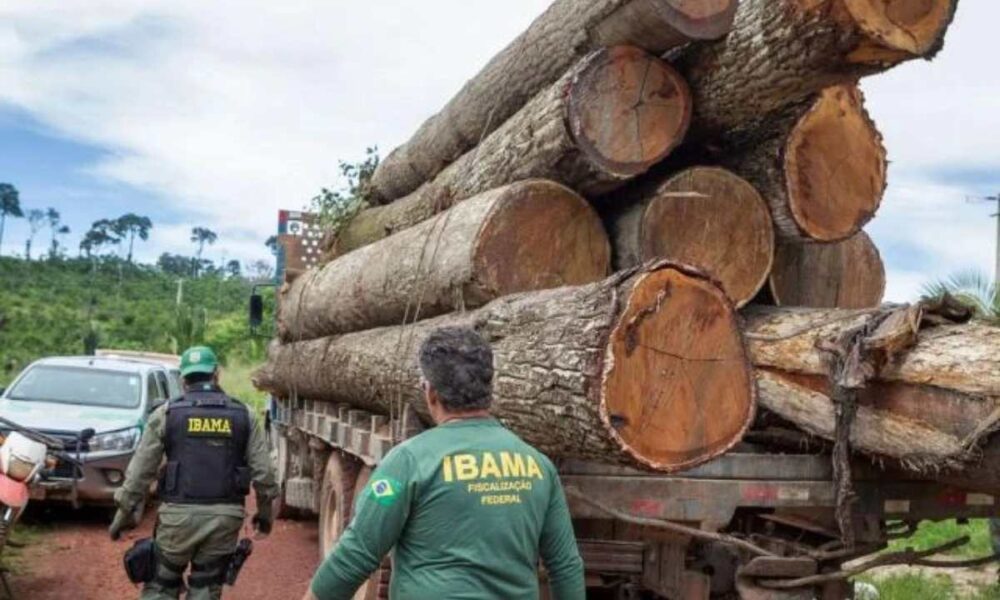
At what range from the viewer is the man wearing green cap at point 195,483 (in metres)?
5.61

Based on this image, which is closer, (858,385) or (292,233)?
(858,385)

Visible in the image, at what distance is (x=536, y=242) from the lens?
214 inches

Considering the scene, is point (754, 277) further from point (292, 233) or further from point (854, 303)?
point (292, 233)

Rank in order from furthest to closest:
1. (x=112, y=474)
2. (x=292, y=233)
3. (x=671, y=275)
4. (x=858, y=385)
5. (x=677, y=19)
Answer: (x=292, y=233), (x=112, y=474), (x=677, y=19), (x=858, y=385), (x=671, y=275)

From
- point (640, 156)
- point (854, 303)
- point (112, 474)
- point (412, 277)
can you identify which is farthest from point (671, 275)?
point (112, 474)

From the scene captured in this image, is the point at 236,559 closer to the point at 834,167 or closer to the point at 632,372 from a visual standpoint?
the point at 632,372

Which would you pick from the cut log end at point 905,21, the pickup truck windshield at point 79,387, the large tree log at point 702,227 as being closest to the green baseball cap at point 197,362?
the large tree log at point 702,227

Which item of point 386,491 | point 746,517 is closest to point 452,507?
point 386,491

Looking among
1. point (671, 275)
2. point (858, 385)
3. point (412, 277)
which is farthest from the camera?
point (412, 277)

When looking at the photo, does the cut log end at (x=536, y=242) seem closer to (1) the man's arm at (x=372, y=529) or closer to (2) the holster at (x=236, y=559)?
(2) the holster at (x=236, y=559)

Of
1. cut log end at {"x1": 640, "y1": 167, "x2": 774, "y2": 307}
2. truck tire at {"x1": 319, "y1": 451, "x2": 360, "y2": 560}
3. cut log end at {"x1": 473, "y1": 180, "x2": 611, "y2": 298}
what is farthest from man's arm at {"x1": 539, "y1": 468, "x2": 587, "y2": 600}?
truck tire at {"x1": 319, "y1": 451, "x2": 360, "y2": 560}

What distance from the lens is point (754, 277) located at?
579 centimetres

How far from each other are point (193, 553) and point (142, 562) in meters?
0.26

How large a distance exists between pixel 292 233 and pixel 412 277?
17.4ft
